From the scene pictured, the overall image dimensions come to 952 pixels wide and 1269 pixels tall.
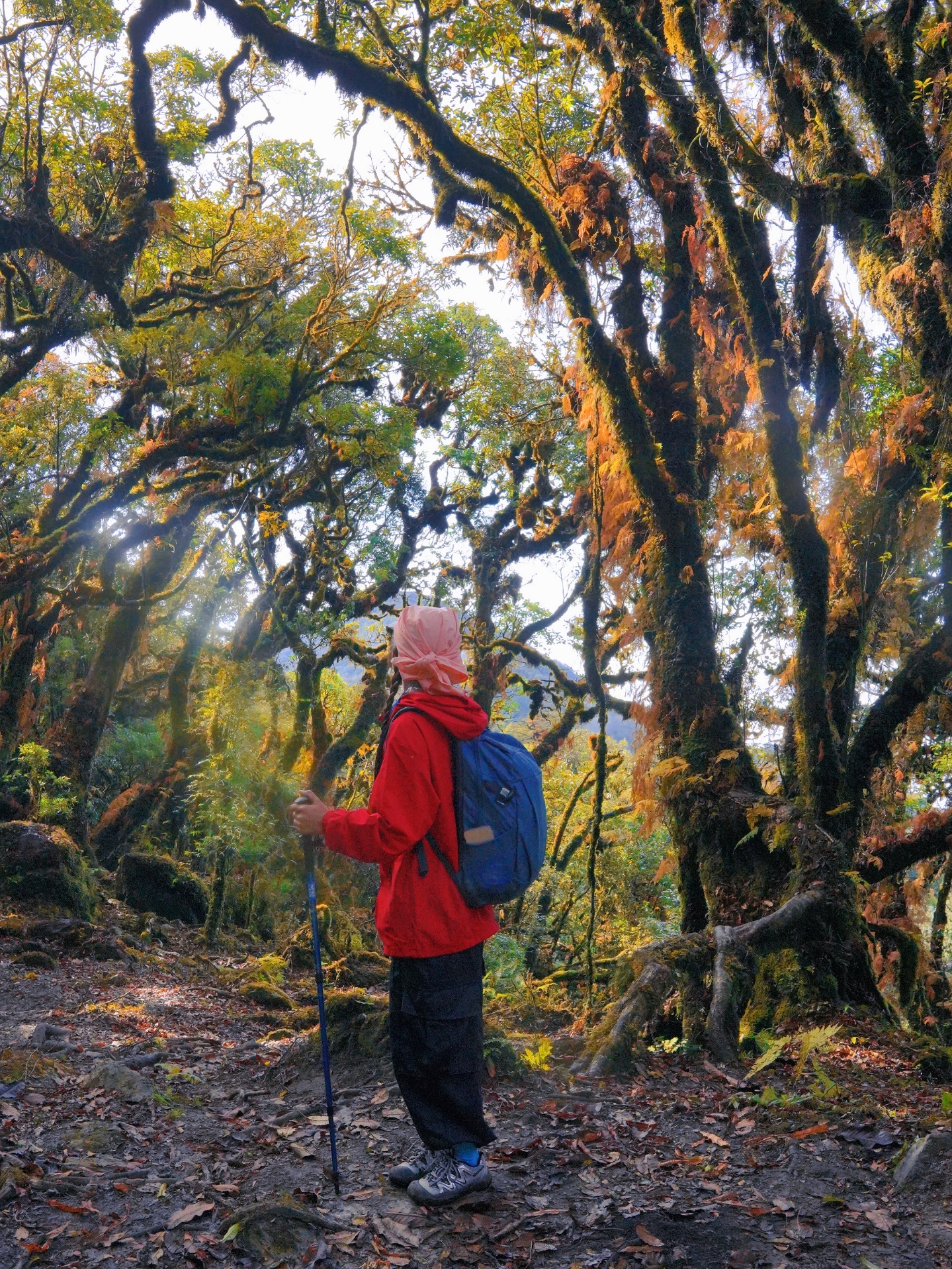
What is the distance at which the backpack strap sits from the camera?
348 centimetres

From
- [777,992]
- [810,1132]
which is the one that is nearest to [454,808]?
[810,1132]

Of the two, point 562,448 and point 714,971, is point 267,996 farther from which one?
point 562,448

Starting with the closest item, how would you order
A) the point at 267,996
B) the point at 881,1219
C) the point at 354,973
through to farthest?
the point at 881,1219 < the point at 267,996 < the point at 354,973

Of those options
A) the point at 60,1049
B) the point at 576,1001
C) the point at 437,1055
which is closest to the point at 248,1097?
the point at 60,1049

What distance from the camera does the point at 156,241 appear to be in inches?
547

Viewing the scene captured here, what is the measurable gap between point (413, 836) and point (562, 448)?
1352cm

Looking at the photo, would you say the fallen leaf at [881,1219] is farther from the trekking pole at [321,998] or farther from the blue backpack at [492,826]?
the trekking pole at [321,998]

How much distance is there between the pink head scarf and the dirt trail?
1.95 metres

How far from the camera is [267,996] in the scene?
9031 mm

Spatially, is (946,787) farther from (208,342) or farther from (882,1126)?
(208,342)

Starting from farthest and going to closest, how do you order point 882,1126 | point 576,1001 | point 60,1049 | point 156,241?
point 156,241 → point 576,1001 → point 60,1049 → point 882,1126

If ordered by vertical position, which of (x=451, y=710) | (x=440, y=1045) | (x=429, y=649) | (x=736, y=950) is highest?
(x=429, y=649)

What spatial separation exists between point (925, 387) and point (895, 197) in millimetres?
1324

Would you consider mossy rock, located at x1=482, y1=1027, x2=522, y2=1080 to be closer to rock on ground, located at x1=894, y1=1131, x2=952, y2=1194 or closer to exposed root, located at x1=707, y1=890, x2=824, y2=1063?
exposed root, located at x1=707, y1=890, x2=824, y2=1063
